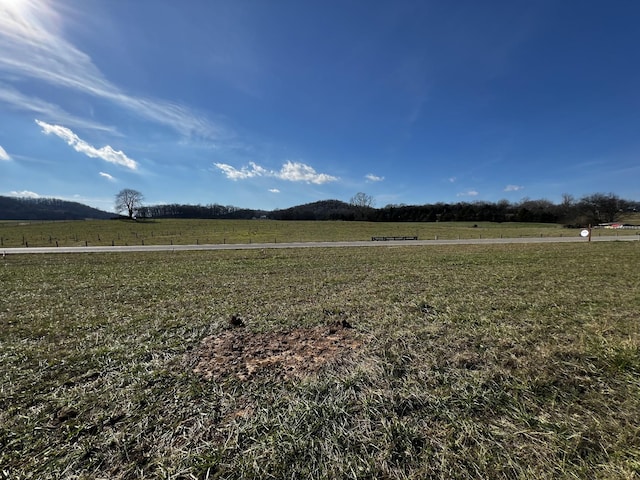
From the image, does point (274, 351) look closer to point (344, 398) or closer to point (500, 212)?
point (344, 398)

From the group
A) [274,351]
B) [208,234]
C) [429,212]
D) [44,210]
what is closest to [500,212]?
[429,212]

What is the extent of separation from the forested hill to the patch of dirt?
626 feet

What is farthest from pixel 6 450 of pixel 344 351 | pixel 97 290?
pixel 97 290

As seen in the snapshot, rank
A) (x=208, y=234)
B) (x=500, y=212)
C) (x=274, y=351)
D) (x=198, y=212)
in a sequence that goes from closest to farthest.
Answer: (x=274, y=351), (x=208, y=234), (x=500, y=212), (x=198, y=212)

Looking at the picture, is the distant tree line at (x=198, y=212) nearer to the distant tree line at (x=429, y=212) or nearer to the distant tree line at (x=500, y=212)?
the distant tree line at (x=429, y=212)

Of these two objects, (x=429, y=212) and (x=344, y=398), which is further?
(x=429, y=212)

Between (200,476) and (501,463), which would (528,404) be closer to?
(501,463)

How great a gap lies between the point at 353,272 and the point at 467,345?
24.6 feet

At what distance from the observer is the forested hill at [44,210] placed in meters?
145

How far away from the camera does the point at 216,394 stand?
296 cm

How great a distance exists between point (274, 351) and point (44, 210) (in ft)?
727

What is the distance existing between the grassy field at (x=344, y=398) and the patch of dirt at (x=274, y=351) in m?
0.07

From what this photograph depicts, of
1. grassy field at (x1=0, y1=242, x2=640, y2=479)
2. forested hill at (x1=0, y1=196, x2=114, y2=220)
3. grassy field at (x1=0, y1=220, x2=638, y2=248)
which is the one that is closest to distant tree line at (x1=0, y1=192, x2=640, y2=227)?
A: forested hill at (x1=0, y1=196, x2=114, y2=220)

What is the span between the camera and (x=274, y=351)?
3984mm
